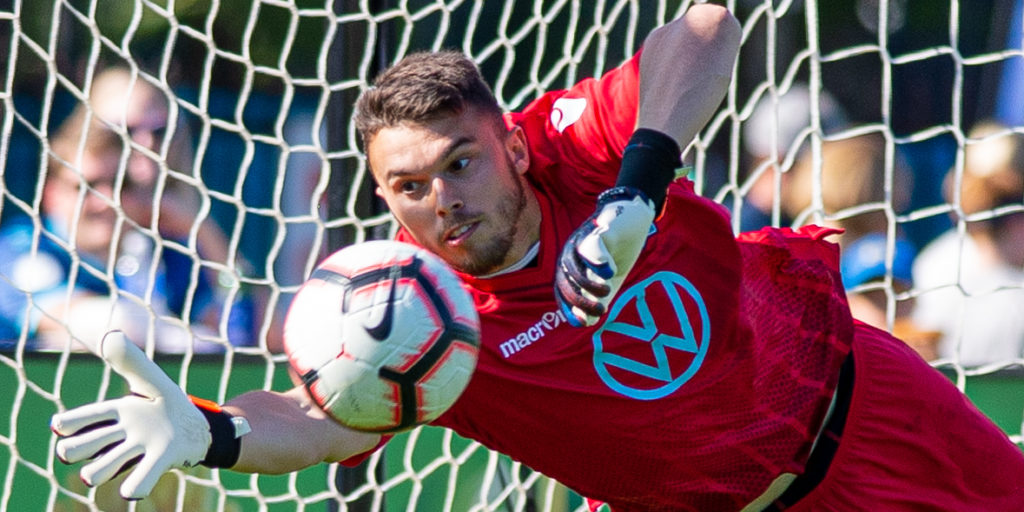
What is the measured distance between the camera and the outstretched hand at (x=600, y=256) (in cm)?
209

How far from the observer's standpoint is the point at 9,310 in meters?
4.07

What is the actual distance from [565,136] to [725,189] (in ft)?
4.07

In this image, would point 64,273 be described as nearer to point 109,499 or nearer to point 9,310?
point 9,310

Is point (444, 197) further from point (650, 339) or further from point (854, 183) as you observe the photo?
point (854, 183)

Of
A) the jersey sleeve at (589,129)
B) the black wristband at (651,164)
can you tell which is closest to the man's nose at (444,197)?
the jersey sleeve at (589,129)

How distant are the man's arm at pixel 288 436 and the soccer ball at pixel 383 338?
0.17 m

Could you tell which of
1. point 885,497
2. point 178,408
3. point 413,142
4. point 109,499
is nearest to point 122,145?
point 109,499

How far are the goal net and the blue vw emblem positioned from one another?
1284 millimetres

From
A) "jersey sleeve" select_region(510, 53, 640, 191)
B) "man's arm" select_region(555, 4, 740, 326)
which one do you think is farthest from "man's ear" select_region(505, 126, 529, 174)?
"man's arm" select_region(555, 4, 740, 326)

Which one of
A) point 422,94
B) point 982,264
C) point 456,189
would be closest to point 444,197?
point 456,189

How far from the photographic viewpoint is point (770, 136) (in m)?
4.07

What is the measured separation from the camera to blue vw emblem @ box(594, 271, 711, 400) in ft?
8.48

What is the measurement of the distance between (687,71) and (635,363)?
62 centimetres

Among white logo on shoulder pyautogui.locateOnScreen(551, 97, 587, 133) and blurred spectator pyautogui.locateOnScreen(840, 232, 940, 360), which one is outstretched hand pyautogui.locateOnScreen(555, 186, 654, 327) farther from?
blurred spectator pyautogui.locateOnScreen(840, 232, 940, 360)
